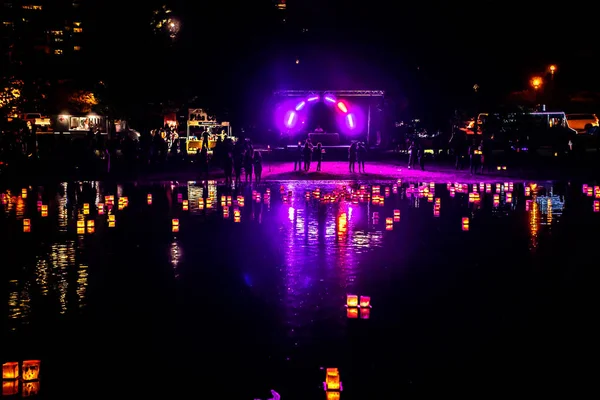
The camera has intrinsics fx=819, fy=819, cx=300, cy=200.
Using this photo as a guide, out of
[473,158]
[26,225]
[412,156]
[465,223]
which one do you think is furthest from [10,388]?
[412,156]

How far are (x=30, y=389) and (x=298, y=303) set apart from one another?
396 centimetres

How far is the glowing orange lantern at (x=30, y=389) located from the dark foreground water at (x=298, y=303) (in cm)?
8

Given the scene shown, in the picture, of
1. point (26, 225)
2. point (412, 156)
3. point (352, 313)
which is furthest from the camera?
point (412, 156)

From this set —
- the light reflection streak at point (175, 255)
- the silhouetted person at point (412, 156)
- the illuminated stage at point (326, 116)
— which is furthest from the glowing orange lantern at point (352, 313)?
the illuminated stage at point (326, 116)

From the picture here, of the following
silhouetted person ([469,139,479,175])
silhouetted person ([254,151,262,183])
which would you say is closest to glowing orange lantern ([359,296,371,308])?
silhouetted person ([254,151,262,183])

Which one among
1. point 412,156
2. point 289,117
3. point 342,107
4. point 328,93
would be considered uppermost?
point 328,93

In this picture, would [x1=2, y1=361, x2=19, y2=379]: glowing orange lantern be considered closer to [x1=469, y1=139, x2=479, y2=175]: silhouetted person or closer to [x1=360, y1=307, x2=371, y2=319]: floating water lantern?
[x1=360, y1=307, x2=371, y2=319]: floating water lantern

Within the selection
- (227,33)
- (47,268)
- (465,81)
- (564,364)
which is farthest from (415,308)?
(465,81)

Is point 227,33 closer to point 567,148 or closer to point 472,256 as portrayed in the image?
point 567,148

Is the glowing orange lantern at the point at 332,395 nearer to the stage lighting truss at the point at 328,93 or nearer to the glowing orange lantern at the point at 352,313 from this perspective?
the glowing orange lantern at the point at 352,313

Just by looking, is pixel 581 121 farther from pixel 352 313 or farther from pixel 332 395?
pixel 332 395

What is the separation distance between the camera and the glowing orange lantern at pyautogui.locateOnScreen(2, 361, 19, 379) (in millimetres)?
7189

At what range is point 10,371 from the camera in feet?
23.7

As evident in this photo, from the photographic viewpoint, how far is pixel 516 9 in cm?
4478
